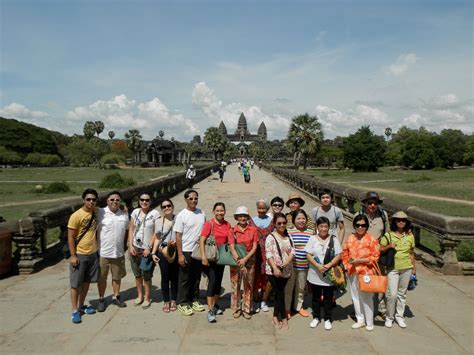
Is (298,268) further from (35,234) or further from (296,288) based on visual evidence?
(35,234)

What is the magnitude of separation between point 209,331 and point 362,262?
190 centimetres

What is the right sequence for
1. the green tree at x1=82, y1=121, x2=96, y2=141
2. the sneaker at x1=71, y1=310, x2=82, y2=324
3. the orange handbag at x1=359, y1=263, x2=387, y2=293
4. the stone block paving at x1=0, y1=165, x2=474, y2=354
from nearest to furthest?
the stone block paving at x1=0, y1=165, x2=474, y2=354
the orange handbag at x1=359, y1=263, x2=387, y2=293
the sneaker at x1=71, y1=310, x2=82, y2=324
the green tree at x1=82, y1=121, x2=96, y2=141

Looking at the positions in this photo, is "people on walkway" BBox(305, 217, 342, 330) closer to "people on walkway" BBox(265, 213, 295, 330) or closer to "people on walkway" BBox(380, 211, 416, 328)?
"people on walkway" BBox(265, 213, 295, 330)

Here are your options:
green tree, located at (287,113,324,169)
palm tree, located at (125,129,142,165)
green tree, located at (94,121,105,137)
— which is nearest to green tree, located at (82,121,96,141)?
green tree, located at (94,121,105,137)

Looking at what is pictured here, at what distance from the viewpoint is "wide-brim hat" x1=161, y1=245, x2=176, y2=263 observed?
5.07 m

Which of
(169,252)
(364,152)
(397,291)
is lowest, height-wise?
(397,291)

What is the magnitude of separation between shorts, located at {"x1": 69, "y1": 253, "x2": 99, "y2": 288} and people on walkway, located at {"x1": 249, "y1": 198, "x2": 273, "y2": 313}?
6.63 ft

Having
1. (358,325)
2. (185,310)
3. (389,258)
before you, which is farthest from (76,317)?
(389,258)

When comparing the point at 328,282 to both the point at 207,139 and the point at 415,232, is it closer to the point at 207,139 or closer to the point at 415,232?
the point at 415,232

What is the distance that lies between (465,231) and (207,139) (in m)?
84.0

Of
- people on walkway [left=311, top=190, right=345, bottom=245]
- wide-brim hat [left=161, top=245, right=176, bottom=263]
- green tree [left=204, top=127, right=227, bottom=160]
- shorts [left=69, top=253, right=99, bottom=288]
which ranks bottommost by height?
shorts [left=69, top=253, right=99, bottom=288]

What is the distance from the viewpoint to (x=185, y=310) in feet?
16.6

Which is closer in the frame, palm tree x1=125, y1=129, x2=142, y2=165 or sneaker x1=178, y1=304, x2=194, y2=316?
sneaker x1=178, y1=304, x2=194, y2=316

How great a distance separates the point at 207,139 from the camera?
89.3m
